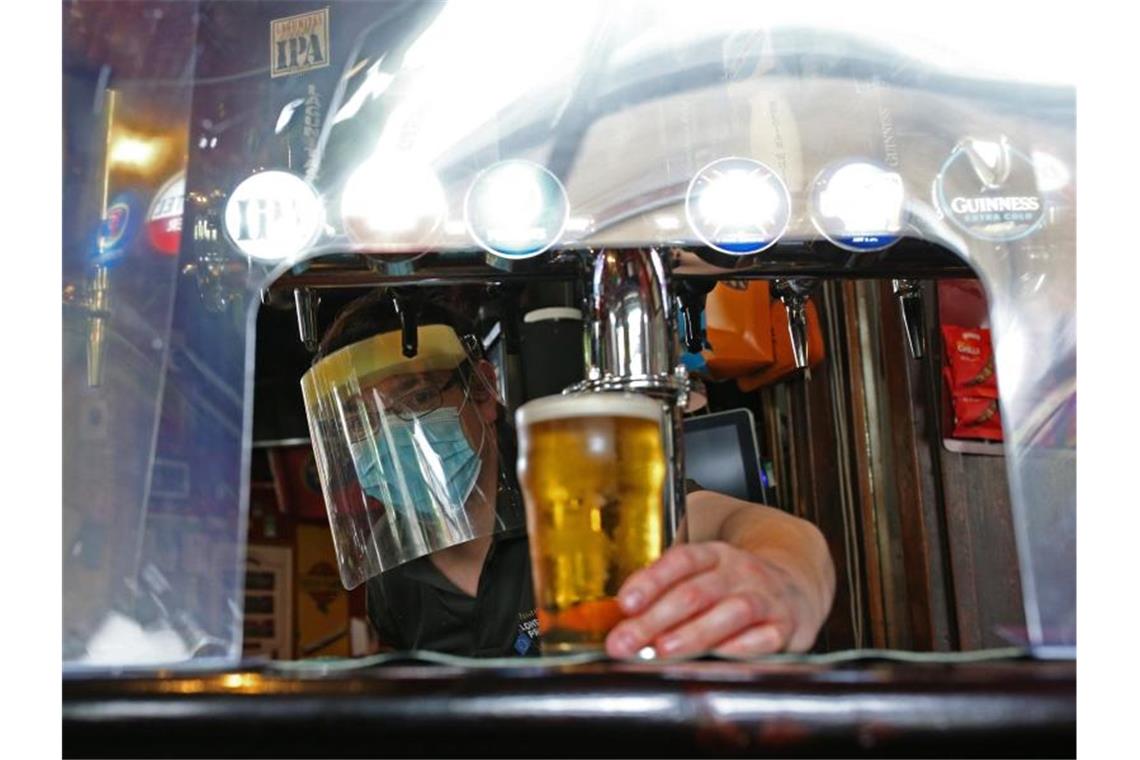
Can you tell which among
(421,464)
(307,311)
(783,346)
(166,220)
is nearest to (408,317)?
(307,311)

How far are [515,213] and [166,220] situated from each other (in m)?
0.34

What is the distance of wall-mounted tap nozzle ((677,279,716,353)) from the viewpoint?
1.20 meters

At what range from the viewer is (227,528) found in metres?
1.00

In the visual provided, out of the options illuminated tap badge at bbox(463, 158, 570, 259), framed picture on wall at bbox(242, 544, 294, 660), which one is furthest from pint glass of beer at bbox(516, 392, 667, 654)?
framed picture on wall at bbox(242, 544, 294, 660)

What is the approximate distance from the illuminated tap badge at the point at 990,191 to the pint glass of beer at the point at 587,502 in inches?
18.2

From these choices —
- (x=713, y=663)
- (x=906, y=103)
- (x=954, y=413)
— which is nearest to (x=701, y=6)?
(x=906, y=103)

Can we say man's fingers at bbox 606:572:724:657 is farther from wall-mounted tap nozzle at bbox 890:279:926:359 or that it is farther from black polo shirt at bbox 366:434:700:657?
black polo shirt at bbox 366:434:700:657

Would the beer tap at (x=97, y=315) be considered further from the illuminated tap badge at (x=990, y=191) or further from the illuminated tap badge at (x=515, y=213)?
the illuminated tap badge at (x=990, y=191)

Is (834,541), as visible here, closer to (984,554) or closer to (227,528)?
(984,554)

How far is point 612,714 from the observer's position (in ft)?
1.64

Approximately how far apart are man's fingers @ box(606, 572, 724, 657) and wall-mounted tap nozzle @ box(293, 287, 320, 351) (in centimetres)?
57

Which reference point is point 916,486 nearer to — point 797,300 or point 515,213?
point 797,300

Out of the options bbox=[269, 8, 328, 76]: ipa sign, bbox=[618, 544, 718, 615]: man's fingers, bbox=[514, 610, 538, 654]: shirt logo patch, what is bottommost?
bbox=[514, 610, 538, 654]: shirt logo patch

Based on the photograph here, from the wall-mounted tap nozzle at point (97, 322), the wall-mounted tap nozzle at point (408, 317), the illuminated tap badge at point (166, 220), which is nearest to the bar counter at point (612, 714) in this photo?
the wall-mounted tap nozzle at point (97, 322)
